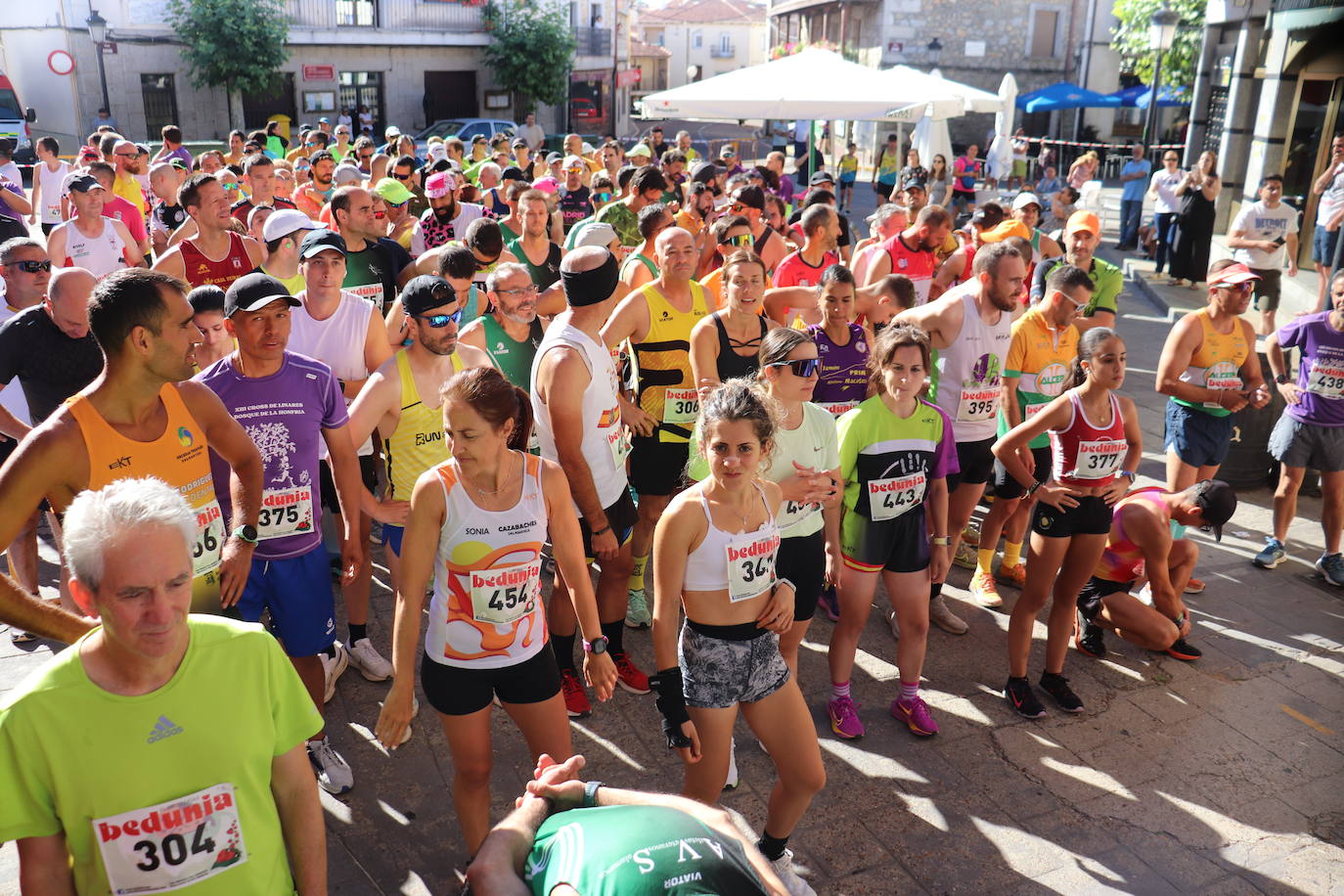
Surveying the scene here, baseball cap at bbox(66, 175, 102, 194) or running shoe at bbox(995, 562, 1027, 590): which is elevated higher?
baseball cap at bbox(66, 175, 102, 194)

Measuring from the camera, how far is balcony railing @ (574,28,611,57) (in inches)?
1850

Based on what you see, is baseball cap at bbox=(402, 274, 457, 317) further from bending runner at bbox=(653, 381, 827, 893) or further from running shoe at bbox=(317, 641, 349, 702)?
running shoe at bbox=(317, 641, 349, 702)

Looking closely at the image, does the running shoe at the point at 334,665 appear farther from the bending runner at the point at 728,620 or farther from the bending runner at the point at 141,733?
the bending runner at the point at 141,733

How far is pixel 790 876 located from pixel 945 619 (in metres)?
2.48

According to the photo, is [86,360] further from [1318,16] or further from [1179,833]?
[1318,16]

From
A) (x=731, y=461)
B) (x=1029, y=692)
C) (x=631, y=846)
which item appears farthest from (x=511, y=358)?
(x=631, y=846)

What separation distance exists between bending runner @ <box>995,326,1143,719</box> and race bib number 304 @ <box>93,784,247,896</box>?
3614 mm

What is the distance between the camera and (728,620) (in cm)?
341

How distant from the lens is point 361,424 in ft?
13.6

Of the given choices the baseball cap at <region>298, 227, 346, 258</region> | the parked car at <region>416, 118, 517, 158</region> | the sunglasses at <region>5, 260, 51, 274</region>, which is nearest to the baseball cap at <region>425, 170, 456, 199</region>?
the baseball cap at <region>298, 227, 346, 258</region>

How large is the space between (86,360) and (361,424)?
1480 mm

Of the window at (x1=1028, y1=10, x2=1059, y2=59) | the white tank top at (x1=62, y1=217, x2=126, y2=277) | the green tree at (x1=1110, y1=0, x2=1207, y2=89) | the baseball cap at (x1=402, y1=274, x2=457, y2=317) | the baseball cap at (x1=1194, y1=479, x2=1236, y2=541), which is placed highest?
the window at (x1=1028, y1=10, x2=1059, y2=59)

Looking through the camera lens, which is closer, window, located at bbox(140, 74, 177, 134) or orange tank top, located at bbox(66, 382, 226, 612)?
orange tank top, located at bbox(66, 382, 226, 612)

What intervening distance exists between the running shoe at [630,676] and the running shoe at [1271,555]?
4051mm
